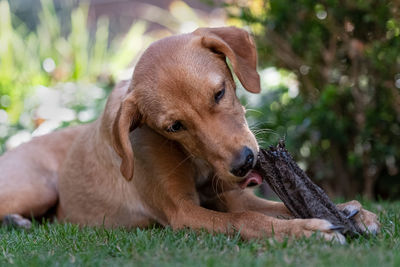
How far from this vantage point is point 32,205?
5391 mm

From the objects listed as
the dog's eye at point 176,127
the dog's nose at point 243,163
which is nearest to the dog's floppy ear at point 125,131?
the dog's eye at point 176,127

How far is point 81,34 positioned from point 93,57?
1.72 ft

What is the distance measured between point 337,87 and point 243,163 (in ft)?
11.0

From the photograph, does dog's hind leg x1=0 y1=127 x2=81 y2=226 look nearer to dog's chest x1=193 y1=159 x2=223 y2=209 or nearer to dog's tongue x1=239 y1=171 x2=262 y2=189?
dog's chest x1=193 y1=159 x2=223 y2=209

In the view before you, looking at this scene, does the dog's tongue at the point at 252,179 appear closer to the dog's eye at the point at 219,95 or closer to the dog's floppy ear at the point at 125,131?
the dog's eye at the point at 219,95

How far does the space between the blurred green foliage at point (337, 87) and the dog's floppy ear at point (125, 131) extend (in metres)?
1.98

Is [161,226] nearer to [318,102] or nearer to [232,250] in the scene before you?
[232,250]

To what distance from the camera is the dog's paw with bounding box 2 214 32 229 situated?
16.4 ft

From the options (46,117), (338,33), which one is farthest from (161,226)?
(46,117)

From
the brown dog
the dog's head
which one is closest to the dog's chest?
the brown dog

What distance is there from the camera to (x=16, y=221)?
5070 millimetres

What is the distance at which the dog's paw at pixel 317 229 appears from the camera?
3.28 meters

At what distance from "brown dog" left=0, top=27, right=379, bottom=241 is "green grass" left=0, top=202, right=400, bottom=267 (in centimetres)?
21

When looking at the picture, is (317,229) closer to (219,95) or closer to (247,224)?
(247,224)
